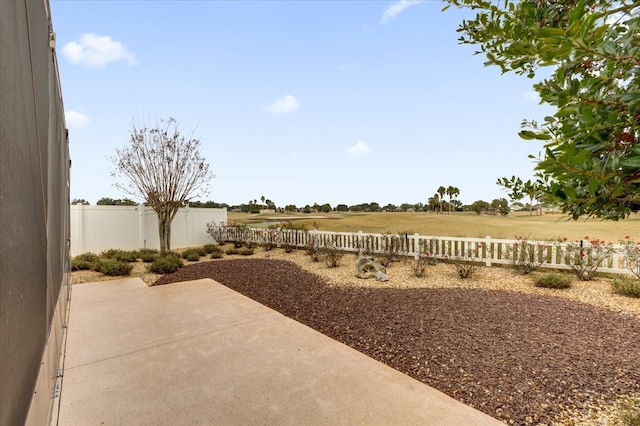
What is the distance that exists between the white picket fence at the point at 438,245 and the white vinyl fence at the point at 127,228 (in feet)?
13.1

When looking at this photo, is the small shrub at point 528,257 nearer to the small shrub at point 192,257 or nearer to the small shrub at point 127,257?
the small shrub at point 192,257

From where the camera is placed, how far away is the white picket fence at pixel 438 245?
6.66 metres

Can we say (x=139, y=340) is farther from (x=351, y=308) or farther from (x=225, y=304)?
(x=351, y=308)

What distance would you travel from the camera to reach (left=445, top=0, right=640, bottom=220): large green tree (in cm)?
80

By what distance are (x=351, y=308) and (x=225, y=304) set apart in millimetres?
2161

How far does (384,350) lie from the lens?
10.3 feet

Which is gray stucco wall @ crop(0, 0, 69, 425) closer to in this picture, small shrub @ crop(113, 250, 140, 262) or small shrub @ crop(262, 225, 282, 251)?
small shrub @ crop(113, 250, 140, 262)

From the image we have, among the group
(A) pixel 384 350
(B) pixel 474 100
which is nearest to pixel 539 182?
(A) pixel 384 350

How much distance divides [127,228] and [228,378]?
1159 centimetres

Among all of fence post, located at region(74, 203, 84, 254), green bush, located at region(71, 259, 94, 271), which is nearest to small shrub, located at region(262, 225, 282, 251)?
green bush, located at region(71, 259, 94, 271)

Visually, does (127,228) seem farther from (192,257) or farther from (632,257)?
(632,257)

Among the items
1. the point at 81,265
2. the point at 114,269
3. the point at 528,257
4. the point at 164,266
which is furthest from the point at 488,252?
the point at 81,265

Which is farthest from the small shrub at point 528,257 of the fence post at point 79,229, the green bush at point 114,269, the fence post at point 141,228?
the fence post at point 79,229

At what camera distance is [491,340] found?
324 centimetres
